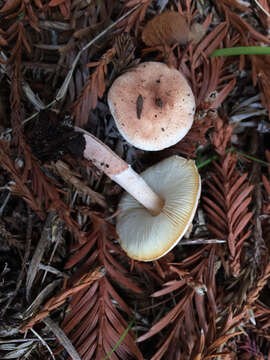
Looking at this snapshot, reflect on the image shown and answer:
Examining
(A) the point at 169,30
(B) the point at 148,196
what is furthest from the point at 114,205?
(A) the point at 169,30

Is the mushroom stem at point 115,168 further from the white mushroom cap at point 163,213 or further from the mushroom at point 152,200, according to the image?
the white mushroom cap at point 163,213

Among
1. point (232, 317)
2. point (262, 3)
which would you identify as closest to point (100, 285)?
point (232, 317)

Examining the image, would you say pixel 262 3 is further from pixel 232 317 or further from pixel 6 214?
pixel 6 214

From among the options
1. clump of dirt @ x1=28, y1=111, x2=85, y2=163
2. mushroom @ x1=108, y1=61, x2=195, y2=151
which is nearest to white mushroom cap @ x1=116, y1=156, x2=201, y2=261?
mushroom @ x1=108, y1=61, x2=195, y2=151

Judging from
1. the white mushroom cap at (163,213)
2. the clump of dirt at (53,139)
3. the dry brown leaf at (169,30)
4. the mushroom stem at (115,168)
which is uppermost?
the dry brown leaf at (169,30)

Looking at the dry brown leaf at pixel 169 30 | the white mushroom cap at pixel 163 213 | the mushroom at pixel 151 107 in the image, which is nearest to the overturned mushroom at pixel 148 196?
the white mushroom cap at pixel 163 213

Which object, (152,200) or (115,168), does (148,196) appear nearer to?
(152,200)
